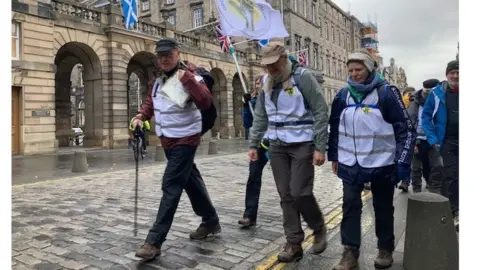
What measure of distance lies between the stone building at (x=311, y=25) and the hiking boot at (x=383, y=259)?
1063 inches

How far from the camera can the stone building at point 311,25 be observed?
4222cm

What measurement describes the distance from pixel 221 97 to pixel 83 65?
1281 cm

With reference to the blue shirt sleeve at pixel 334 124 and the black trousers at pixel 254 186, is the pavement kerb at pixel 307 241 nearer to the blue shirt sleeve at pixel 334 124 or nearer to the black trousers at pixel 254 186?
the black trousers at pixel 254 186

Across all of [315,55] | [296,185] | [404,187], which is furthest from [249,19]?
[315,55]

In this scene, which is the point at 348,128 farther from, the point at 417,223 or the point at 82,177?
the point at 82,177

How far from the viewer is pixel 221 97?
110 ft

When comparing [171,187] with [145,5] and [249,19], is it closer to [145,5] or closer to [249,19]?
[249,19]

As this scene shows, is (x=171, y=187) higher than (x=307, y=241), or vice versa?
(x=171, y=187)

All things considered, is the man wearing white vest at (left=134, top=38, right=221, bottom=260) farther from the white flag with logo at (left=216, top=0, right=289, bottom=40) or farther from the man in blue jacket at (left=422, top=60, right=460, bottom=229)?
the white flag with logo at (left=216, top=0, right=289, bottom=40)

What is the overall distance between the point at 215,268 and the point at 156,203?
10.4 ft

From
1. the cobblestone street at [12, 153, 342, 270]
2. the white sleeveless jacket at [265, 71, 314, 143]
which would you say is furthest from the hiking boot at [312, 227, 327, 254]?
the white sleeveless jacket at [265, 71, 314, 143]

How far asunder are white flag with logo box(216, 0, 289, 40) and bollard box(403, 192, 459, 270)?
22.0 feet

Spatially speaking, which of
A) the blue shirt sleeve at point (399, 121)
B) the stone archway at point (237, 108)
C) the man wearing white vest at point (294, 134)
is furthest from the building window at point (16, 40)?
the stone archway at point (237, 108)

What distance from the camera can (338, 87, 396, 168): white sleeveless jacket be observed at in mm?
3467
